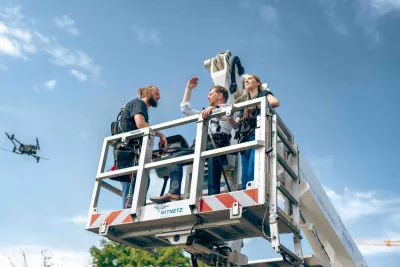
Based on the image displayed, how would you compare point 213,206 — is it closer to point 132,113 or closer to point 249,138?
point 249,138

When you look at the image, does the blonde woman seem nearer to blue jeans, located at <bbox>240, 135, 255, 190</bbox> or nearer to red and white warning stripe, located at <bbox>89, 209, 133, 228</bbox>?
blue jeans, located at <bbox>240, 135, 255, 190</bbox>

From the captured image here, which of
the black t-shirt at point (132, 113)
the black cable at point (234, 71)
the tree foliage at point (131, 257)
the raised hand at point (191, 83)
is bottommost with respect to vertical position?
the black t-shirt at point (132, 113)

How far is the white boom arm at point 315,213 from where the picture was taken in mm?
6711

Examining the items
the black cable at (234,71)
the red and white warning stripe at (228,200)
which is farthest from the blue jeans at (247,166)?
the black cable at (234,71)

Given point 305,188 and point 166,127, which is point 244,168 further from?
point 305,188

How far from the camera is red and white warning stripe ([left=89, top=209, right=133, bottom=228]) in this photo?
209 inches

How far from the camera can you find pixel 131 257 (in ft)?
95.2

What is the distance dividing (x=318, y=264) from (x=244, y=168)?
1477 mm

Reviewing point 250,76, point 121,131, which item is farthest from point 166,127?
point 250,76

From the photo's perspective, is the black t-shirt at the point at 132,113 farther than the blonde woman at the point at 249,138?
Yes

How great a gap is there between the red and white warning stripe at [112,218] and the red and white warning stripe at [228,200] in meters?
0.98

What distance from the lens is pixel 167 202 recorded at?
204 inches

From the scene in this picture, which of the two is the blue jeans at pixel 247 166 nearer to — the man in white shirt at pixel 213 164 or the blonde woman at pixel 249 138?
the blonde woman at pixel 249 138

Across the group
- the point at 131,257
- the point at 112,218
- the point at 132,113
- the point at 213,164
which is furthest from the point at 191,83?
the point at 131,257
